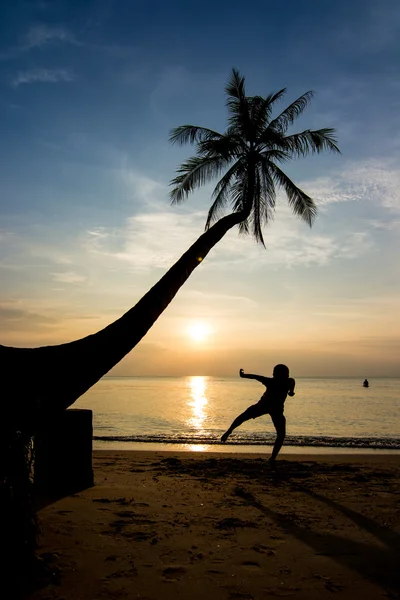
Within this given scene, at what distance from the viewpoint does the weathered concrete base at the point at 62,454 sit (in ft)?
22.8

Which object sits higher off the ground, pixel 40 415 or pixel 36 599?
pixel 40 415

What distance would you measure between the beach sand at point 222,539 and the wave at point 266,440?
9.44m

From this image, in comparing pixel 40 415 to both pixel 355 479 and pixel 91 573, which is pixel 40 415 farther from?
pixel 355 479

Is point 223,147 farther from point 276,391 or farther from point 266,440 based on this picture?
point 266,440

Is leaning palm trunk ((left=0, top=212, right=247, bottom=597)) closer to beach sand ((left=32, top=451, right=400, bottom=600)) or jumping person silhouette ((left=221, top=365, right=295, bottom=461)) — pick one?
beach sand ((left=32, top=451, right=400, bottom=600))

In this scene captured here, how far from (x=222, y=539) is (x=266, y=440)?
14036 mm

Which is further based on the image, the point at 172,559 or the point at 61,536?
the point at 61,536

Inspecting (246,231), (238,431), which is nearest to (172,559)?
(246,231)

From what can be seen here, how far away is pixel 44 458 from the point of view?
23.0 ft

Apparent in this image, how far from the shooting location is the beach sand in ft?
13.0

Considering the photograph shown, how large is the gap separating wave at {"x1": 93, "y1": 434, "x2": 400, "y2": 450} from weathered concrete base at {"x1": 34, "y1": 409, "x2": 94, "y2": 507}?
11451 millimetres

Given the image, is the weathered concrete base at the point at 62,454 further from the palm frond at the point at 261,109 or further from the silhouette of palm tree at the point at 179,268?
the palm frond at the point at 261,109

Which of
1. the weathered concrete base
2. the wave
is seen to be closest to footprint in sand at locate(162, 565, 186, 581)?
the weathered concrete base

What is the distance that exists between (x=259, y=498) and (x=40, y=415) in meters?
4.31
